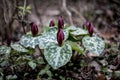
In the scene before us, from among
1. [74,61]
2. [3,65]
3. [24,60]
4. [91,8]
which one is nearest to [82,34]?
[74,61]

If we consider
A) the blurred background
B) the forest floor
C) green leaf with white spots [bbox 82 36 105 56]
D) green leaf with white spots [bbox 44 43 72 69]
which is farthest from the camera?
the blurred background

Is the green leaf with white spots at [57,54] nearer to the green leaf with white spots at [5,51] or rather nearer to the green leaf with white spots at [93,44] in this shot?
the green leaf with white spots at [93,44]

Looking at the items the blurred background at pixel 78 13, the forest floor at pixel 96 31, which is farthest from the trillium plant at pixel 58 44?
the blurred background at pixel 78 13

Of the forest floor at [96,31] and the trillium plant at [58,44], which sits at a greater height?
the trillium plant at [58,44]

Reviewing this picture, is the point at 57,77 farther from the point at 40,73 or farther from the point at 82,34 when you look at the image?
the point at 82,34

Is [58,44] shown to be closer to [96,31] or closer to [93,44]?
[93,44]

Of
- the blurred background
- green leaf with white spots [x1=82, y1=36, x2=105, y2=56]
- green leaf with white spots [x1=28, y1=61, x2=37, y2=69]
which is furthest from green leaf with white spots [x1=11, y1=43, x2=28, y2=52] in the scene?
the blurred background

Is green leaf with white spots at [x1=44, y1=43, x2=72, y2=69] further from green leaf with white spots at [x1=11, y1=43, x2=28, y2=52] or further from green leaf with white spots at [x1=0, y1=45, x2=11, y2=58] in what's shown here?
green leaf with white spots at [x1=0, y1=45, x2=11, y2=58]
